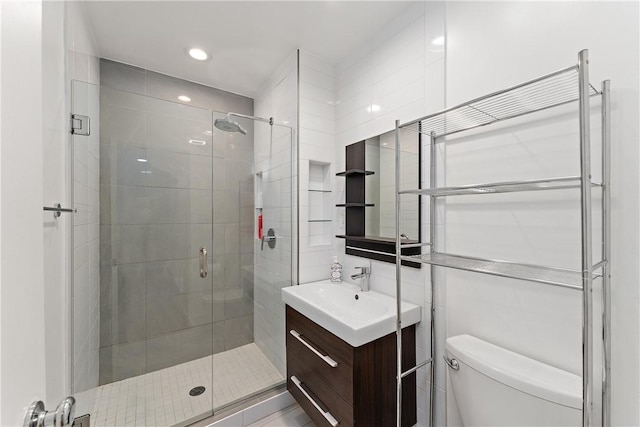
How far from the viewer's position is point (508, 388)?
2.90 feet

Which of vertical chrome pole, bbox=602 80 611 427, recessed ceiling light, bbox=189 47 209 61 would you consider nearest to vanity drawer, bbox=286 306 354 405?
vertical chrome pole, bbox=602 80 611 427

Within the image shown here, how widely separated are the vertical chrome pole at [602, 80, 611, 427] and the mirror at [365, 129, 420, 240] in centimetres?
69

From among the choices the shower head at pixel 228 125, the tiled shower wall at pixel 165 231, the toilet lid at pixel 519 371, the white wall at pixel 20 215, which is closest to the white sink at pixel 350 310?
the toilet lid at pixel 519 371

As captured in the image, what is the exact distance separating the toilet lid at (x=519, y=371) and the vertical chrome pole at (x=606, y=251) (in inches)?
3.1

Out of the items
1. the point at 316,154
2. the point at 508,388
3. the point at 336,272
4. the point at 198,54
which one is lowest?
the point at 508,388

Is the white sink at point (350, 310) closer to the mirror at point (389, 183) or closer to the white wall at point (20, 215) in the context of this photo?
the mirror at point (389, 183)

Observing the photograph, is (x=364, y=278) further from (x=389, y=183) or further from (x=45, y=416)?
(x=45, y=416)

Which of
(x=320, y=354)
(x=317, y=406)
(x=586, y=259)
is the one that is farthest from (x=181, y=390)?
(x=586, y=259)

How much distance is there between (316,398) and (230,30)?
7.45 ft

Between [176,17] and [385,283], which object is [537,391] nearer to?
[385,283]

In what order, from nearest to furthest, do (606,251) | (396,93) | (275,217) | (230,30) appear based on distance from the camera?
(606,251), (396,93), (230,30), (275,217)

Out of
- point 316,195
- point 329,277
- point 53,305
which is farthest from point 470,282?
point 53,305

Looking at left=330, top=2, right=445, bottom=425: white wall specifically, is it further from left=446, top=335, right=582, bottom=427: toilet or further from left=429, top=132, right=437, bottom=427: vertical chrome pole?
left=446, top=335, right=582, bottom=427: toilet

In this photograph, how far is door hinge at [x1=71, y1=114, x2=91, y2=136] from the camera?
1278 mm
